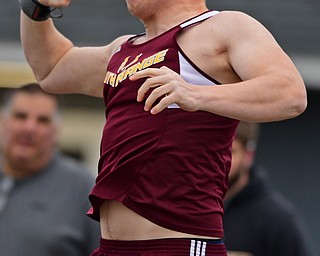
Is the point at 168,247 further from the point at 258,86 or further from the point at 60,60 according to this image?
the point at 60,60

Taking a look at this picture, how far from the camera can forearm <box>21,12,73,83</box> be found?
4.89m

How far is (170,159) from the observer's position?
4195 mm

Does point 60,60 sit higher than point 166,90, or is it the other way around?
point 166,90

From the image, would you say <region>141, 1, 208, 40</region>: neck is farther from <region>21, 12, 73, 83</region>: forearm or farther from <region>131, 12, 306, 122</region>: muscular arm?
<region>21, 12, 73, 83</region>: forearm

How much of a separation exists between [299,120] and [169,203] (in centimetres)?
703

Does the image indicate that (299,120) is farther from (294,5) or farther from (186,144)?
(186,144)

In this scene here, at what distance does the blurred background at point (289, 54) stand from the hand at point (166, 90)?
5.72 metres

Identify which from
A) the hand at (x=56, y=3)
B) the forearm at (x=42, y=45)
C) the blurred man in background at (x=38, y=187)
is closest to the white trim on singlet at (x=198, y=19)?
the hand at (x=56, y=3)

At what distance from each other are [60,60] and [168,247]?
1154mm

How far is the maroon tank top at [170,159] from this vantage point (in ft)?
13.7

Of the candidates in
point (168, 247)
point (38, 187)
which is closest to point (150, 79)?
point (168, 247)

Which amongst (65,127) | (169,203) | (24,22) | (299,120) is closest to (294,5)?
(299,120)

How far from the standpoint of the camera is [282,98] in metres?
3.99

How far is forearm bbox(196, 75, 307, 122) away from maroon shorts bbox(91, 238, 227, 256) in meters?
0.51
